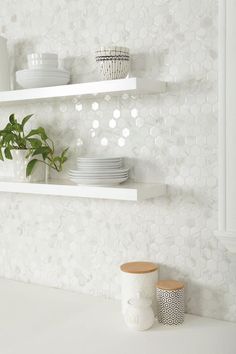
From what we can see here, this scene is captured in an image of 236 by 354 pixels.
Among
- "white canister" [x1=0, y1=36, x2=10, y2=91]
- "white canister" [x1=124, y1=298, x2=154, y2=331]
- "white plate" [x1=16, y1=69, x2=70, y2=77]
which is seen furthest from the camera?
"white canister" [x1=0, y1=36, x2=10, y2=91]

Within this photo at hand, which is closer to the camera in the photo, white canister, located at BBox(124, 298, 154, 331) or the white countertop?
the white countertop

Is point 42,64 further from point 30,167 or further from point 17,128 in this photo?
point 30,167

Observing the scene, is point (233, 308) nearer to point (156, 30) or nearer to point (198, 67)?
point (198, 67)

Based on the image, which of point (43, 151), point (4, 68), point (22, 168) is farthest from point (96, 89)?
point (4, 68)

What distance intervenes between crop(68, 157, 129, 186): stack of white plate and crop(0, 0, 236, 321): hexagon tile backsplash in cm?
13

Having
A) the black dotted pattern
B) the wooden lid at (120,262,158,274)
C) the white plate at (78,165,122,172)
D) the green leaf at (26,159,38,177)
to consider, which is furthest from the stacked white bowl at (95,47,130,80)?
the black dotted pattern

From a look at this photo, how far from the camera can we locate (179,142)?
1.80 metres

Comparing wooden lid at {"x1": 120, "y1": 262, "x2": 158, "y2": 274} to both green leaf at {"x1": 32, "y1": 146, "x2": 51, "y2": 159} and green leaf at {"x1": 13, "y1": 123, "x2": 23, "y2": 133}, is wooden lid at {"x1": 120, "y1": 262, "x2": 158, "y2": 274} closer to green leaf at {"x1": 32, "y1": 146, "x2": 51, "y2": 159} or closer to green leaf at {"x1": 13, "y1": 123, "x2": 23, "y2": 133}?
green leaf at {"x1": 32, "y1": 146, "x2": 51, "y2": 159}

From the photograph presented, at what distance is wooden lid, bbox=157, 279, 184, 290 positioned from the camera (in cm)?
173

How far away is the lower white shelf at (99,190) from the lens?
5.49ft

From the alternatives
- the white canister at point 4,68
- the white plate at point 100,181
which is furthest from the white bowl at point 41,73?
the white plate at point 100,181

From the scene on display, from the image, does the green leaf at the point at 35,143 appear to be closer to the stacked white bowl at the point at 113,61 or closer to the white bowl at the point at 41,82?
the white bowl at the point at 41,82

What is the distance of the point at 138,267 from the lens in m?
1.82

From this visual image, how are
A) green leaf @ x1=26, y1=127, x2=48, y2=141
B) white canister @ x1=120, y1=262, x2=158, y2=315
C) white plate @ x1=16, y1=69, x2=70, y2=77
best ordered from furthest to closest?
green leaf @ x1=26, y1=127, x2=48, y2=141, white plate @ x1=16, y1=69, x2=70, y2=77, white canister @ x1=120, y1=262, x2=158, y2=315
